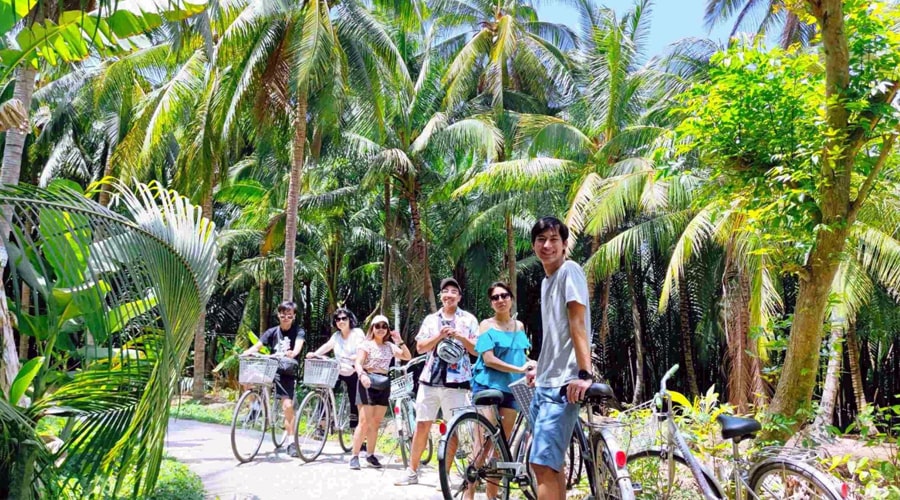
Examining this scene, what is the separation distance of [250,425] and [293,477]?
1.10m

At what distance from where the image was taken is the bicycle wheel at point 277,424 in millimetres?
8172

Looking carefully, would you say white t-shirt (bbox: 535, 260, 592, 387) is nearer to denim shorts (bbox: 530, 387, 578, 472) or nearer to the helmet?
denim shorts (bbox: 530, 387, 578, 472)

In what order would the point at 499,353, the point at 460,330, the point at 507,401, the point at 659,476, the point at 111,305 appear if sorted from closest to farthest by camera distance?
the point at 111,305, the point at 659,476, the point at 507,401, the point at 499,353, the point at 460,330

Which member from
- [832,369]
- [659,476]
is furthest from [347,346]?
[832,369]

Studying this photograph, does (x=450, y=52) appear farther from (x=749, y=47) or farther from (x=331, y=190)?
(x=749, y=47)

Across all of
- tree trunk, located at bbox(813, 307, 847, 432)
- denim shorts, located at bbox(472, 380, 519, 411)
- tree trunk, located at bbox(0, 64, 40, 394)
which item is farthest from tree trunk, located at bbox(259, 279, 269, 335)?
denim shorts, located at bbox(472, 380, 519, 411)

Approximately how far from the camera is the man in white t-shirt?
13.0ft

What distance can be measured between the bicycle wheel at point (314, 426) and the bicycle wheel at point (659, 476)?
4512mm

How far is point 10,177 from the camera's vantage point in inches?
257

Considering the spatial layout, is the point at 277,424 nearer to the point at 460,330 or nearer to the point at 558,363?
the point at 460,330

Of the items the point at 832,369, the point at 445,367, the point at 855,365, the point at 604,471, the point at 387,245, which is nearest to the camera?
the point at 604,471

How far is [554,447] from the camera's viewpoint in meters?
3.98

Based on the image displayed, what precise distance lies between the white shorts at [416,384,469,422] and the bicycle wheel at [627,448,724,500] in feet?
7.01

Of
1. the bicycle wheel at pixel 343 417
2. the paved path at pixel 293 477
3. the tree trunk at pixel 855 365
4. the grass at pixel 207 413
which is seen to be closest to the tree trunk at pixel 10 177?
the paved path at pixel 293 477
